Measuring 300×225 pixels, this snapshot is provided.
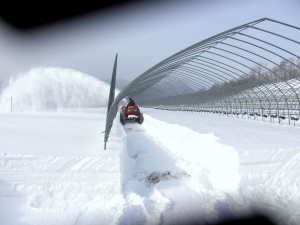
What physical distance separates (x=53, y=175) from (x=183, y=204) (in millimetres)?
2031

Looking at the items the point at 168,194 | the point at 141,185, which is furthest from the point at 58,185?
the point at 168,194

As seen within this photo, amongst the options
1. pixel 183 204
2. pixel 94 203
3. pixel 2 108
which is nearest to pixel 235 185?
pixel 183 204

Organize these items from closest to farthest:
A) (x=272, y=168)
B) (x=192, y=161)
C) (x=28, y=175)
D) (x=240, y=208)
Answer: (x=240, y=208) < (x=28, y=175) < (x=272, y=168) < (x=192, y=161)

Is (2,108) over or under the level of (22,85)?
under

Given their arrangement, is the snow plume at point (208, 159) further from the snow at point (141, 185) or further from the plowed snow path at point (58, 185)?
the plowed snow path at point (58, 185)

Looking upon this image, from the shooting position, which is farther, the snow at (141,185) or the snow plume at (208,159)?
the snow plume at (208,159)

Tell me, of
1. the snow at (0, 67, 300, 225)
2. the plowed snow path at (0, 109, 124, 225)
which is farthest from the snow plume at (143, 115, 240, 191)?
the plowed snow path at (0, 109, 124, 225)

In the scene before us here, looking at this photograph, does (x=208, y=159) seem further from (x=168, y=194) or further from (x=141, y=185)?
(x=168, y=194)

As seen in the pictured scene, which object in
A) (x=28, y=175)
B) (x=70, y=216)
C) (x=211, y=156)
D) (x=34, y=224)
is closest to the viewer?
(x=34, y=224)

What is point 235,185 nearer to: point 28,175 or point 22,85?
point 28,175

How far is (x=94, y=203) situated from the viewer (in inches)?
191

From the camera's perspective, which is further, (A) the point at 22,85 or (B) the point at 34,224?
(A) the point at 22,85

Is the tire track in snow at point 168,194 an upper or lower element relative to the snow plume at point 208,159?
lower

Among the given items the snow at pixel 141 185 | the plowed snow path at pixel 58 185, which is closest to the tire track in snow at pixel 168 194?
the snow at pixel 141 185
